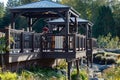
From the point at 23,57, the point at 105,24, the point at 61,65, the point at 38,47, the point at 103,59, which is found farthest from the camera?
the point at 105,24

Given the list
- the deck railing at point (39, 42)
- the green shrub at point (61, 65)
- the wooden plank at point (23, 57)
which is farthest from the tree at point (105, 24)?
the wooden plank at point (23, 57)

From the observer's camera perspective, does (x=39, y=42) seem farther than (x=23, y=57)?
Yes

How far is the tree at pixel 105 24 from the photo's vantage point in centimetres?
6428

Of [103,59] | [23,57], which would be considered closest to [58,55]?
[23,57]

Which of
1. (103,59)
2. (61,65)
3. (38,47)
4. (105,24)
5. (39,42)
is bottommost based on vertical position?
(103,59)

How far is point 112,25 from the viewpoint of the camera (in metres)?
64.7

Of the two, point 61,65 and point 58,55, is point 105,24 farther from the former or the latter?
point 58,55

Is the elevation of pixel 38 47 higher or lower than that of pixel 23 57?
higher

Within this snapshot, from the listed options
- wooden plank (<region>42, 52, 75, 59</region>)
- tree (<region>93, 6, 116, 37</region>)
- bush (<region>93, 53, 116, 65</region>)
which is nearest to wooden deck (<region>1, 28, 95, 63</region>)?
wooden plank (<region>42, 52, 75, 59</region>)

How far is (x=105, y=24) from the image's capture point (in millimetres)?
64125

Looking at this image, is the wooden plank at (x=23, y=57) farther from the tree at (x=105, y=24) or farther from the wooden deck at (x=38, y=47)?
the tree at (x=105, y=24)

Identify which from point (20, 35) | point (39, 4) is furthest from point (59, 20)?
point (20, 35)

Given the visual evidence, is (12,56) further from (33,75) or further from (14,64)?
(33,75)

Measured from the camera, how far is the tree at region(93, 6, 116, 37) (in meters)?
64.3
